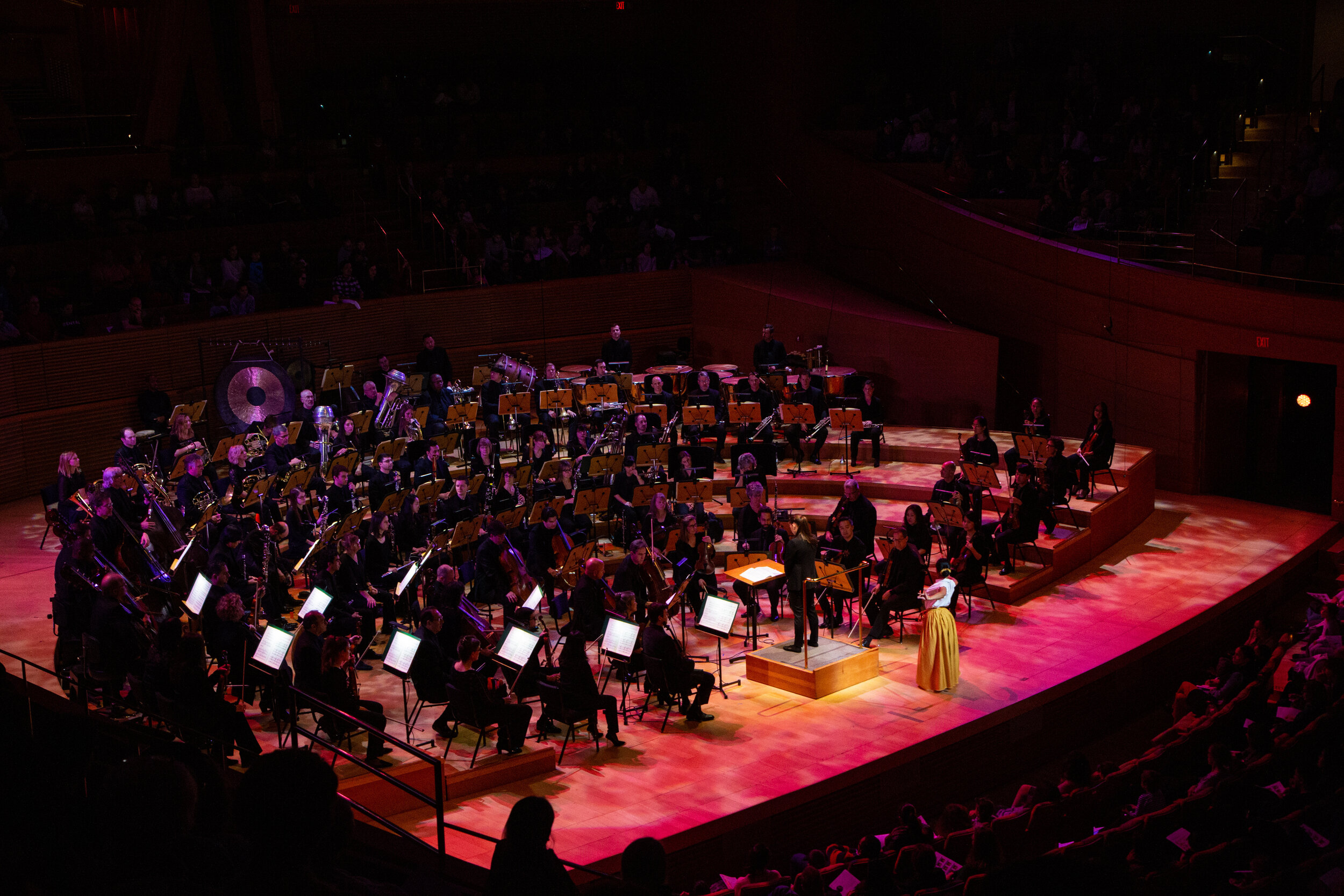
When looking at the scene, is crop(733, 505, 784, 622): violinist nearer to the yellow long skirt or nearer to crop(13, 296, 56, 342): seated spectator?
the yellow long skirt

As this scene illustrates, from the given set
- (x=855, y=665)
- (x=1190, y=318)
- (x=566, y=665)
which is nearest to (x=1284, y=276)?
(x=1190, y=318)

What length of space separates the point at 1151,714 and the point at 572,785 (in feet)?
18.3

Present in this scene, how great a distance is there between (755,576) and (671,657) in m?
1.37

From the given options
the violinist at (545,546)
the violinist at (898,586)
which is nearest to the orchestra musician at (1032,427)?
the violinist at (898,586)

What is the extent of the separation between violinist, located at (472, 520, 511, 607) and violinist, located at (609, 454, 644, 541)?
160 cm

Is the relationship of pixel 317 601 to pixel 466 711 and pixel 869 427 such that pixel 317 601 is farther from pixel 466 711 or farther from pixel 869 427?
pixel 869 427

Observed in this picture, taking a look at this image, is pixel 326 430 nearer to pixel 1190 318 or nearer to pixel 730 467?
pixel 730 467

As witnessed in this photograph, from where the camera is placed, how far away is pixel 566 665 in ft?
32.3

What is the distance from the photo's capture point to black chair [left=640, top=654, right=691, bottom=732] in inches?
407

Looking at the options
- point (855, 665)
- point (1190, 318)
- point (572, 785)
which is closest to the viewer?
point (572, 785)

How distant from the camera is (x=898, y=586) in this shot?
12.1 metres

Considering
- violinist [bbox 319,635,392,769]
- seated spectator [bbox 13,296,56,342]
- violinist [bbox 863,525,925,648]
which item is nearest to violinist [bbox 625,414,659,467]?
violinist [bbox 863,525,925,648]

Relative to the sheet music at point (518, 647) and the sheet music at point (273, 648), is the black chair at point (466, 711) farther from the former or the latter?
the sheet music at point (273, 648)

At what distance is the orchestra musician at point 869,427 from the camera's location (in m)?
16.5
